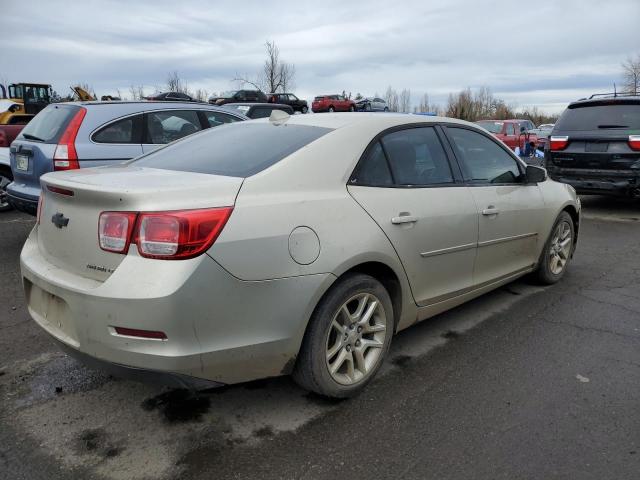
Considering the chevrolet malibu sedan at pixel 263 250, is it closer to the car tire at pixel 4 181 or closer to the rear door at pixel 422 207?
the rear door at pixel 422 207

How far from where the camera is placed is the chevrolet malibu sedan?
2277 millimetres

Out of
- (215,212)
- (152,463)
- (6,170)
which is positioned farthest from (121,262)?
(6,170)

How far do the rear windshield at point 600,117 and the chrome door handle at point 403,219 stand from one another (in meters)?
6.48

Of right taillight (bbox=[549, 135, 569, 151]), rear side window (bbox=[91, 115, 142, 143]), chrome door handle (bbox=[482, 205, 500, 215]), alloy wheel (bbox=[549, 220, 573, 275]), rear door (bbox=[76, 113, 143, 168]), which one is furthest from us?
right taillight (bbox=[549, 135, 569, 151])

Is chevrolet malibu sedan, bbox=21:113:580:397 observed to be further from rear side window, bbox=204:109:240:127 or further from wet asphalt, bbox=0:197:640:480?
rear side window, bbox=204:109:240:127

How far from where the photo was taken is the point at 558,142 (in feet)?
28.7

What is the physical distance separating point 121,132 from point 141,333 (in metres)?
4.49

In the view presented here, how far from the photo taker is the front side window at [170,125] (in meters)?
6.44

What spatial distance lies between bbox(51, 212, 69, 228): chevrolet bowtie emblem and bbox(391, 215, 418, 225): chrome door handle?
1.70 metres

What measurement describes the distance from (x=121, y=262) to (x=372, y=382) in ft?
5.24

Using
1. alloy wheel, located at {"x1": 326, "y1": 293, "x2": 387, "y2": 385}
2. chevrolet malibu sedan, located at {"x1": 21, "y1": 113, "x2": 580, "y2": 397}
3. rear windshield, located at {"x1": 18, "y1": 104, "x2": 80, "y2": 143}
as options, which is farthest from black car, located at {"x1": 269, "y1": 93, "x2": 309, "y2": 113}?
alloy wheel, located at {"x1": 326, "y1": 293, "x2": 387, "y2": 385}

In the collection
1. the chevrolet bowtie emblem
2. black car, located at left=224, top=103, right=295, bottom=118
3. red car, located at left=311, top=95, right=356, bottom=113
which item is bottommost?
the chevrolet bowtie emblem

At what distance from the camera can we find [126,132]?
6191mm

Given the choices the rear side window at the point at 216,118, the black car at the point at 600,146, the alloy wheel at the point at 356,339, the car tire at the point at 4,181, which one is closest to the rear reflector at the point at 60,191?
the alloy wheel at the point at 356,339
